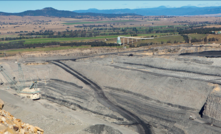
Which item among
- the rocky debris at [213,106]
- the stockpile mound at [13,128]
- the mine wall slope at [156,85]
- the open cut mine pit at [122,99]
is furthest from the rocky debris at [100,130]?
the mine wall slope at [156,85]

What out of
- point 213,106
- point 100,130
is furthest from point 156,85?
point 100,130

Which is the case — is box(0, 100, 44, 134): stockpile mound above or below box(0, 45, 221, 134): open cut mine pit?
above

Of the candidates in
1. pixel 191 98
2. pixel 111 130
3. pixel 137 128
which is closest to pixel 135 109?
pixel 137 128

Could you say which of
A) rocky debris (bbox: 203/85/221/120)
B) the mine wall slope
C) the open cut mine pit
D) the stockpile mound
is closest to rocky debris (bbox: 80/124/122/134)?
the open cut mine pit

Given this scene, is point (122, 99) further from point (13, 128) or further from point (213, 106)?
point (13, 128)

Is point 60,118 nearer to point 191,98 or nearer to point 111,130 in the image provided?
point 111,130

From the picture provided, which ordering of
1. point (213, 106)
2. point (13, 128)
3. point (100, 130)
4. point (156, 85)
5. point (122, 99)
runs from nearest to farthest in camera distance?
point (13, 128) → point (100, 130) → point (213, 106) → point (122, 99) → point (156, 85)

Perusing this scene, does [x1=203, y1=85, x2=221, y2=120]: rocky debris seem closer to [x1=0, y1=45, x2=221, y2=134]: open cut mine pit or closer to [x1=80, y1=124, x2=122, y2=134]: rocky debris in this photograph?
[x1=0, y1=45, x2=221, y2=134]: open cut mine pit

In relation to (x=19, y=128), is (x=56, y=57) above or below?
below
